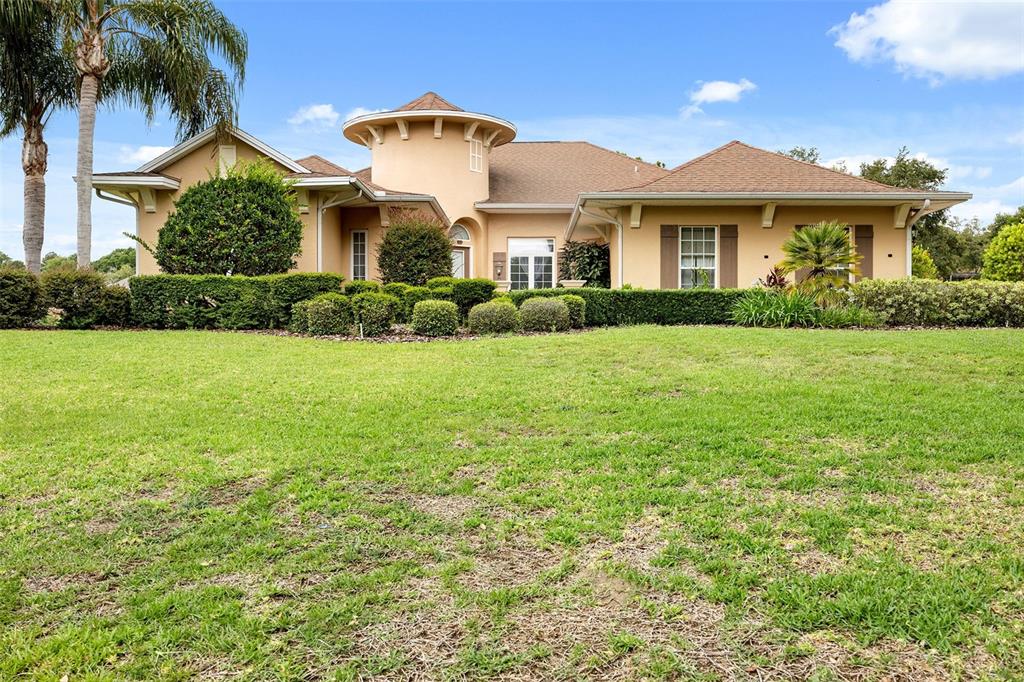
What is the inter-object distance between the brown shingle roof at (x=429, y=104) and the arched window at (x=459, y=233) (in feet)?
12.2

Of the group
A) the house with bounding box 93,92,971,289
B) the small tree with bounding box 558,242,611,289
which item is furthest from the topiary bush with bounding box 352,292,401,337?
the small tree with bounding box 558,242,611,289

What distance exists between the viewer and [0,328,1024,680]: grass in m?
2.76

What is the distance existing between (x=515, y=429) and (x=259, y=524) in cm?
250

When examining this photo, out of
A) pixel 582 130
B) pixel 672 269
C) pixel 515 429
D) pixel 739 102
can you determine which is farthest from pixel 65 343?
pixel 582 130

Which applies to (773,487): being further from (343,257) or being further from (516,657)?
(343,257)

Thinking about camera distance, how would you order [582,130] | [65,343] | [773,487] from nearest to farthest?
[773,487] → [65,343] → [582,130]

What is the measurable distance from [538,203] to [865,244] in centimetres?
980

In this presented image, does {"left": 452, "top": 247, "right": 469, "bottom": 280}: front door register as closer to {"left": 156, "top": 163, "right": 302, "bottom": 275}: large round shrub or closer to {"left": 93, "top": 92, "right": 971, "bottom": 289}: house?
{"left": 93, "top": 92, "right": 971, "bottom": 289}: house

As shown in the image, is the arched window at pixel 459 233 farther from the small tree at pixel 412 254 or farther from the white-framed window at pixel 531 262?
the small tree at pixel 412 254

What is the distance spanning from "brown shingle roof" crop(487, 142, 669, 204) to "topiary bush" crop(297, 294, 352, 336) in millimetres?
10177

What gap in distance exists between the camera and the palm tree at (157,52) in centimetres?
1686

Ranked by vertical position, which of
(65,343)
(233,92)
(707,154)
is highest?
(233,92)

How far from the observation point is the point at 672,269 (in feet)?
56.5

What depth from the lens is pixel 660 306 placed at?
14.6m
